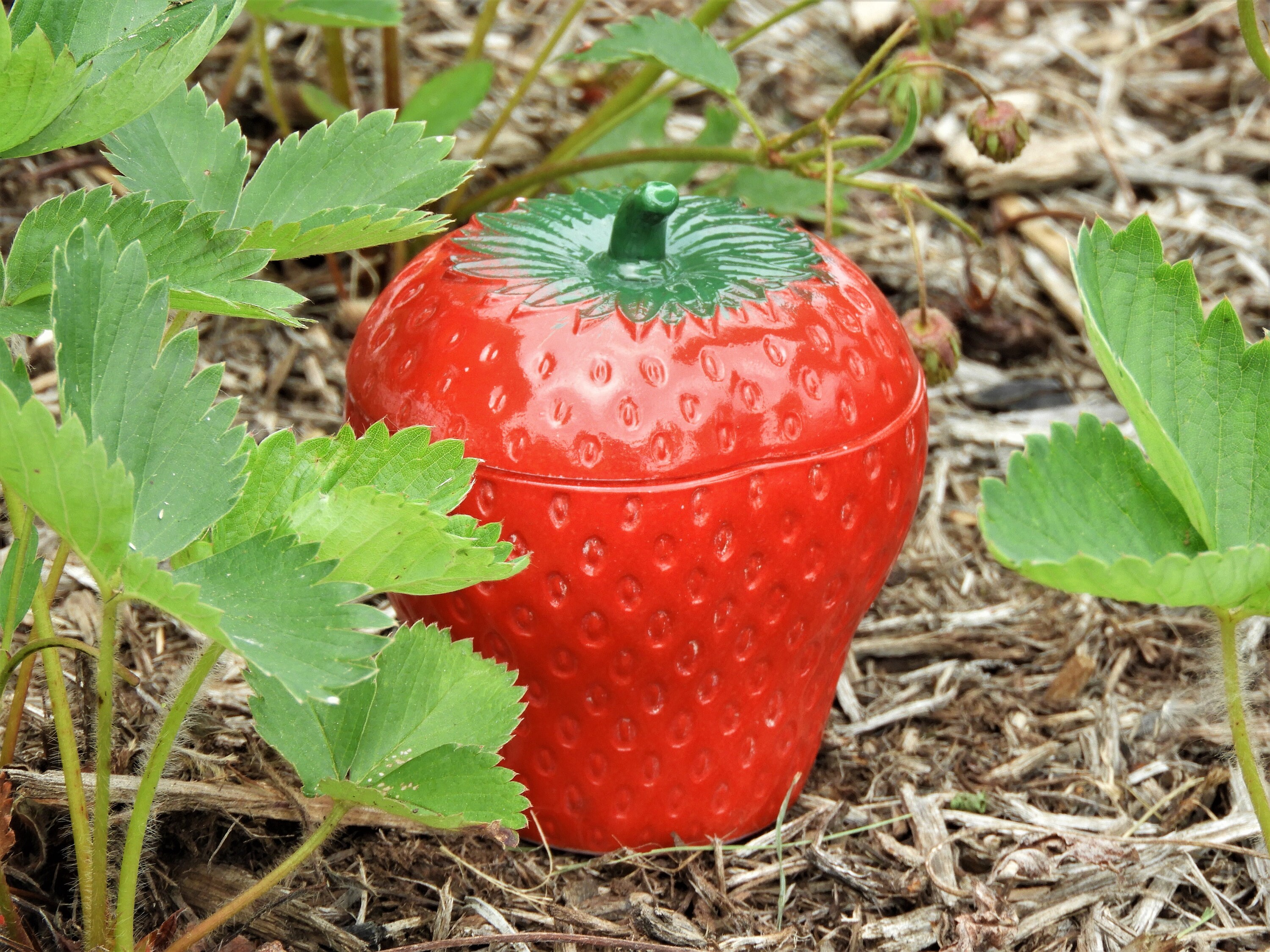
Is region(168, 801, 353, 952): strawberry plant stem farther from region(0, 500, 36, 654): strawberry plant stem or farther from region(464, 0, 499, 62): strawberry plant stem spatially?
region(464, 0, 499, 62): strawberry plant stem

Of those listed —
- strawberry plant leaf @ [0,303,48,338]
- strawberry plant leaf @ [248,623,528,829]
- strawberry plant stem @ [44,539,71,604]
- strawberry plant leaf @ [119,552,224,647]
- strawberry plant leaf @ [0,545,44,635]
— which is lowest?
strawberry plant leaf @ [248,623,528,829]

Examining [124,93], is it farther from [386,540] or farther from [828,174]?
[828,174]

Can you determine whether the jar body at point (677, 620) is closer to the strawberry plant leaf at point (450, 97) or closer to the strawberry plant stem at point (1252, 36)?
the strawberry plant stem at point (1252, 36)

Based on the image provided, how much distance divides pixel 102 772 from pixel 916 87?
1250mm

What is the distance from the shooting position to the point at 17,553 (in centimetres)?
106

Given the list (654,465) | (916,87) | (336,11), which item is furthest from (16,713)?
(916,87)

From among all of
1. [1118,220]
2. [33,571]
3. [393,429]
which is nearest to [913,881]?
[393,429]

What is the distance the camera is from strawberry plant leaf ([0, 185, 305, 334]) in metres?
1.02

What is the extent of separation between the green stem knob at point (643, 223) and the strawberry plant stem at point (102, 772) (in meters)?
0.57

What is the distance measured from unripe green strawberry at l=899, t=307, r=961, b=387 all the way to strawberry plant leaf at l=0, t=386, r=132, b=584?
3.30 feet

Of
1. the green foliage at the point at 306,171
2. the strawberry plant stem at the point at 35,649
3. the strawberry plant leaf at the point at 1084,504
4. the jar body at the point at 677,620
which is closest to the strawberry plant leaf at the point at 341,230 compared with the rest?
the green foliage at the point at 306,171

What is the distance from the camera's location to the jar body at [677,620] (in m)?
1.21

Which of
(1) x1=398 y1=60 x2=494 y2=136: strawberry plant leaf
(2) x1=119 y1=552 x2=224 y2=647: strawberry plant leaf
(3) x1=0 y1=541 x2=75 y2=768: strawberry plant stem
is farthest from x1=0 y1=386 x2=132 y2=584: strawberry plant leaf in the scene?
(1) x1=398 y1=60 x2=494 y2=136: strawberry plant leaf

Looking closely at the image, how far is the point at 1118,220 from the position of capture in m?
2.56
